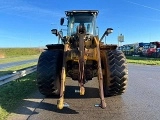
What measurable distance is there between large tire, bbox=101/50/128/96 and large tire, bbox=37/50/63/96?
4.90 feet

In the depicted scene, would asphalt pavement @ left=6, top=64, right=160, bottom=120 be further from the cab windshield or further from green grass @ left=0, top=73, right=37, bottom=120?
the cab windshield

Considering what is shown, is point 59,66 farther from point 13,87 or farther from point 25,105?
point 13,87

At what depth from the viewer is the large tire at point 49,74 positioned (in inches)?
355

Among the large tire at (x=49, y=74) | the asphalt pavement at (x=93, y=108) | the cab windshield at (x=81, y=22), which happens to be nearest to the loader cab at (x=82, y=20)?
the cab windshield at (x=81, y=22)

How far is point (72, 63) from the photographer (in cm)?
905

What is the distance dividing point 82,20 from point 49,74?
9.25 ft

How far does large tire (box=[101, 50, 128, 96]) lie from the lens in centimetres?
908

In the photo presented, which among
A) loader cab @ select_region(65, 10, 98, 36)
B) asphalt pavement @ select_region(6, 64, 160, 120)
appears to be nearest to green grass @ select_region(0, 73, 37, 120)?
asphalt pavement @ select_region(6, 64, 160, 120)

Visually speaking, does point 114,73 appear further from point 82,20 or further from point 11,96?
point 11,96

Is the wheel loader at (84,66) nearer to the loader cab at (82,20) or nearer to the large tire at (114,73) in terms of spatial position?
the large tire at (114,73)

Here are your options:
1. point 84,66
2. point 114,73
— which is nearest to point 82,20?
point 84,66

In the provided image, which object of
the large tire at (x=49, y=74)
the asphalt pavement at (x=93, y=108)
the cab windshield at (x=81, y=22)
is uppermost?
the cab windshield at (x=81, y=22)

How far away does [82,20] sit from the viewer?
35.6 feet

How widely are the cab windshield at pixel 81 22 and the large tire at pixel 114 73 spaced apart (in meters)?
1.49
